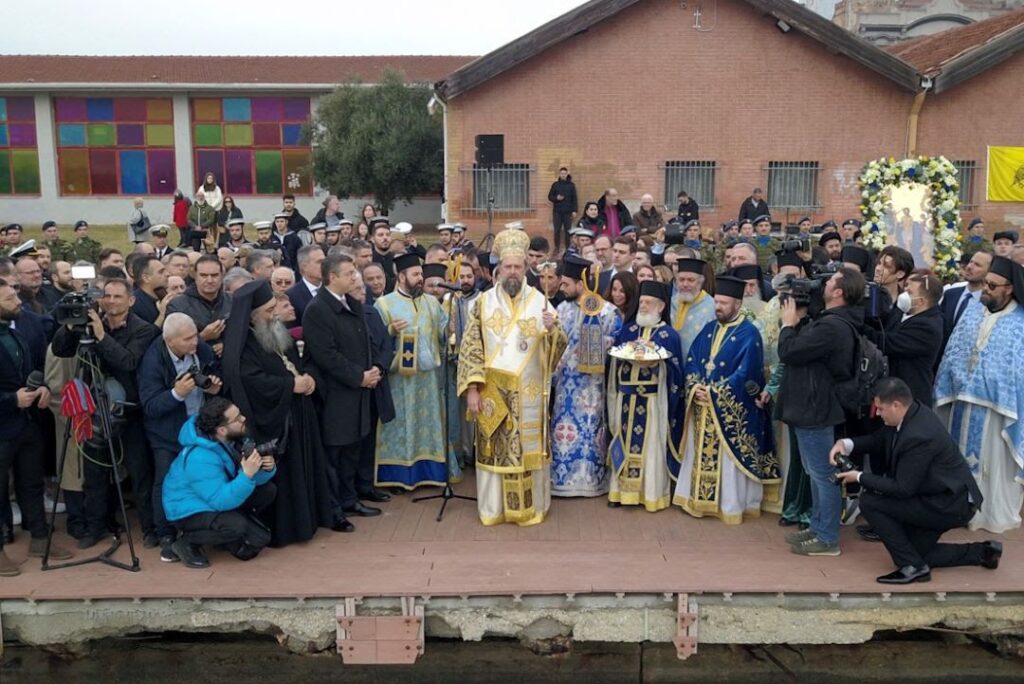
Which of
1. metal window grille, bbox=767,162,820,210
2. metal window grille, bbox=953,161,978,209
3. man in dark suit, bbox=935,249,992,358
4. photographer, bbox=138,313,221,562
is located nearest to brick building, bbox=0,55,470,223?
metal window grille, bbox=767,162,820,210

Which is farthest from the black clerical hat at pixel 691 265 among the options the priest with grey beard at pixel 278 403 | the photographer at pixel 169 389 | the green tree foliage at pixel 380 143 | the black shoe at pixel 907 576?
the green tree foliage at pixel 380 143

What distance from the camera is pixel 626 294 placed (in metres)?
6.96

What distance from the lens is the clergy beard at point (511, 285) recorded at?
6.59 m

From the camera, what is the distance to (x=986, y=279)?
6.42 m

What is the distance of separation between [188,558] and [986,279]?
544 cm

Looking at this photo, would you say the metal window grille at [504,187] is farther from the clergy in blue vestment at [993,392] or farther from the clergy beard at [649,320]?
the clergy in blue vestment at [993,392]

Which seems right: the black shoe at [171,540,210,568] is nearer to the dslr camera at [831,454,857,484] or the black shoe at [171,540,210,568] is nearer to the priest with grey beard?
the priest with grey beard

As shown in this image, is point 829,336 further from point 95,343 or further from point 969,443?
point 95,343

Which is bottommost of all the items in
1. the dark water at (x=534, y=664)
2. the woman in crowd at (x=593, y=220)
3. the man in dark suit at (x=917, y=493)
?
the dark water at (x=534, y=664)

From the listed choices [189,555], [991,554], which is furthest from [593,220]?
[189,555]

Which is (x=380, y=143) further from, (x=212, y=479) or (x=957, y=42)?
(x=212, y=479)

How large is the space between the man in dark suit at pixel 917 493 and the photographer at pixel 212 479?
138 inches

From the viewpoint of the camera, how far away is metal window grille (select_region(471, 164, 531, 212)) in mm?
19234

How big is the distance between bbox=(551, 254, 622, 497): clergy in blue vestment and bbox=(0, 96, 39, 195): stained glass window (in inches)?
1049
